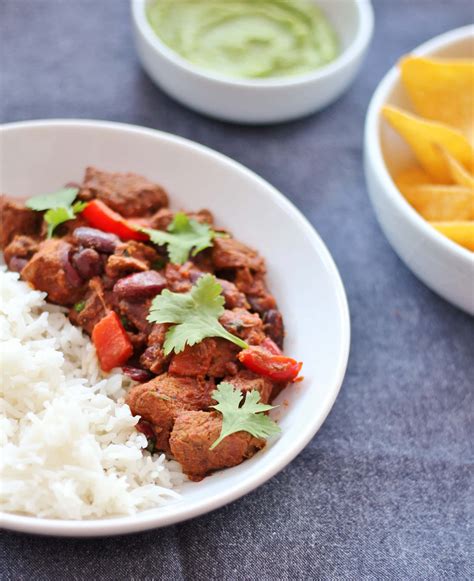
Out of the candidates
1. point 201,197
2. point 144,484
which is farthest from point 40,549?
point 201,197

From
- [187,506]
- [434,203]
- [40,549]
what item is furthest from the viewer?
[434,203]

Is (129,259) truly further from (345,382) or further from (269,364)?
(345,382)

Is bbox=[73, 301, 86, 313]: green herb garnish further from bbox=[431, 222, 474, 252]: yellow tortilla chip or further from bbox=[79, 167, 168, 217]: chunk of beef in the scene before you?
bbox=[431, 222, 474, 252]: yellow tortilla chip

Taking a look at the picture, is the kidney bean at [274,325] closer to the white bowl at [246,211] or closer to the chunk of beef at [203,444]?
the white bowl at [246,211]

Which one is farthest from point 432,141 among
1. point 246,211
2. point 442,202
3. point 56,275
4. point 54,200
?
point 56,275

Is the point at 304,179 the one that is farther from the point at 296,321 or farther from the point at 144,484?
the point at 144,484

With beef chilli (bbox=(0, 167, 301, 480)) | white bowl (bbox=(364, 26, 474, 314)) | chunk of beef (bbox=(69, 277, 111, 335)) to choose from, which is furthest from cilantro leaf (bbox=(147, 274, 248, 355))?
white bowl (bbox=(364, 26, 474, 314))
